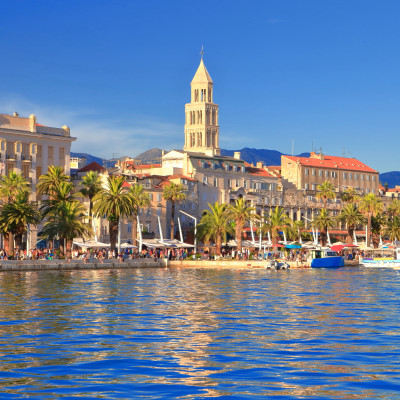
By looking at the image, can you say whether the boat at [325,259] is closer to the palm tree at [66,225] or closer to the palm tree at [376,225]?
the palm tree at [376,225]

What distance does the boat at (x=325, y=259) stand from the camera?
107 m

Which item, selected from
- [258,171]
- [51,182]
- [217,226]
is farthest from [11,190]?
[258,171]

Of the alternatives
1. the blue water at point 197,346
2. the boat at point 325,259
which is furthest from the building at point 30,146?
the blue water at point 197,346

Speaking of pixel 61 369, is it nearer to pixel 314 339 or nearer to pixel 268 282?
pixel 314 339

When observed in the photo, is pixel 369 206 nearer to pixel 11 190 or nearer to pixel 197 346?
pixel 11 190

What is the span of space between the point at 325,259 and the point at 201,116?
252 ft

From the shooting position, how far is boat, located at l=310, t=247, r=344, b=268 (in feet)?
350

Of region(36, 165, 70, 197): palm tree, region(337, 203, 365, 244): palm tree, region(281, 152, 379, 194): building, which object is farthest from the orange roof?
region(36, 165, 70, 197): palm tree

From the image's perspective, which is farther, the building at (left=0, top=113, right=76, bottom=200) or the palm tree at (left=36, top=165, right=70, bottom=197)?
the building at (left=0, top=113, right=76, bottom=200)

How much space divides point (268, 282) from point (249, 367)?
45067mm

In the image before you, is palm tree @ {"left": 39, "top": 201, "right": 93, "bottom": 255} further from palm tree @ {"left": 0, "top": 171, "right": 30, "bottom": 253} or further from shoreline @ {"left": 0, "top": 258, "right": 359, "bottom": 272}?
palm tree @ {"left": 0, "top": 171, "right": 30, "bottom": 253}

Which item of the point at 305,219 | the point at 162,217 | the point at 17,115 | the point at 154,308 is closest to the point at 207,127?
the point at 305,219

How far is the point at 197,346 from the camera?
27.7m

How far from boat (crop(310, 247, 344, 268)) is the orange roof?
55102mm
